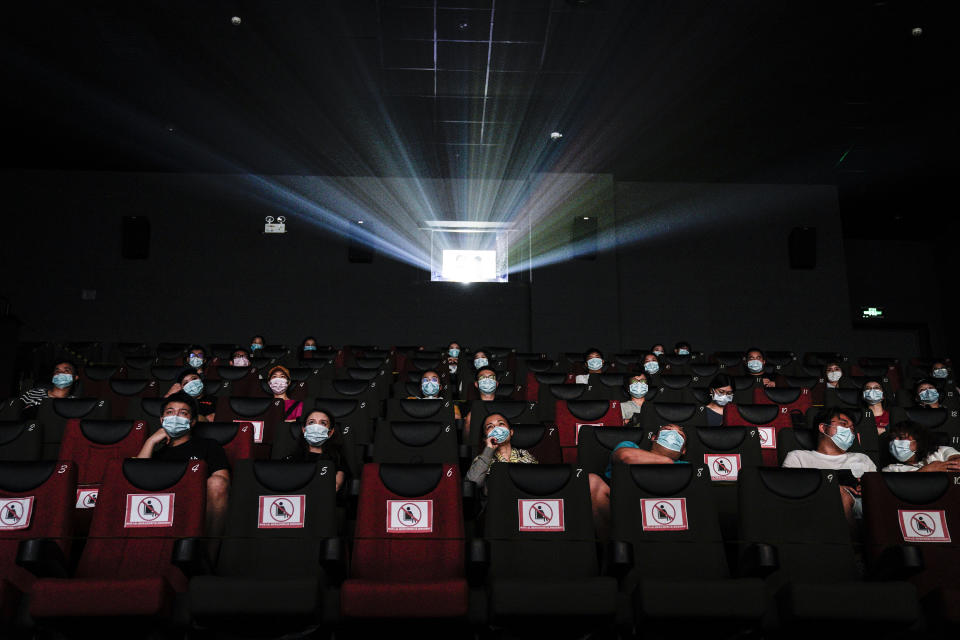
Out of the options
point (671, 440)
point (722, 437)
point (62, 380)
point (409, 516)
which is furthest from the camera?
point (62, 380)

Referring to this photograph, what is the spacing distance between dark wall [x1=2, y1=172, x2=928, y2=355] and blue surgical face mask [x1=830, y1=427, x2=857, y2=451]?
7000 millimetres

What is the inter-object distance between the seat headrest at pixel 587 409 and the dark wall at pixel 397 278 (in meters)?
5.98

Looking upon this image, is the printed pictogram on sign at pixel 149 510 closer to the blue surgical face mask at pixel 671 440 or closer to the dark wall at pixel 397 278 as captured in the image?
the blue surgical face mask at pixel 671 440

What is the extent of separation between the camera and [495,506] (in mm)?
3168

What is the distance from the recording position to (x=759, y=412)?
16.2 ft

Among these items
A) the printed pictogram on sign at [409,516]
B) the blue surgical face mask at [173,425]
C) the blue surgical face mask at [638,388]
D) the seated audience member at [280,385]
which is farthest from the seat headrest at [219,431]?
the blue surgical face mask at [638,388]

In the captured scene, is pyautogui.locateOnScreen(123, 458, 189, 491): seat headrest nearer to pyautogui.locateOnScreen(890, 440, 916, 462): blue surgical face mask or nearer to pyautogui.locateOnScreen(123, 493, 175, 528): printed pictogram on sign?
pyautogui.locateOnScreen(123, 493, 175, 528): printed pictogram on sign

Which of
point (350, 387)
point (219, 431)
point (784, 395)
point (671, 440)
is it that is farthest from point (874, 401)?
point (219, 431)

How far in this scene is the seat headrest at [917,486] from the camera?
320 centimetres

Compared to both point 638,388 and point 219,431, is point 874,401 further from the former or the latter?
point 219,431

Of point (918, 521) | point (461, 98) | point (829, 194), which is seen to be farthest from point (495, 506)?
point (829, 194)

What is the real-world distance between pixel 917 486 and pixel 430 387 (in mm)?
3495

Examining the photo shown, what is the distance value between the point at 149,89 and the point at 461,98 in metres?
3.58

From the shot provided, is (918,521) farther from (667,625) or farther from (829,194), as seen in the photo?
(829,194)
